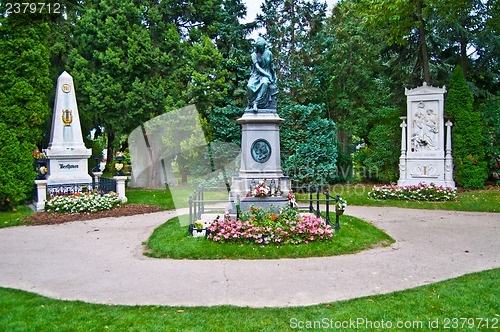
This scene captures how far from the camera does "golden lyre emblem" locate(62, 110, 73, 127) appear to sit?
14.6 meters

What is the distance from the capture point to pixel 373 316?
4.34 meters

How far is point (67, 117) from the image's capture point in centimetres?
1467

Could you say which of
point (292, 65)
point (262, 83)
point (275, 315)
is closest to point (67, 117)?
point (262, 83)

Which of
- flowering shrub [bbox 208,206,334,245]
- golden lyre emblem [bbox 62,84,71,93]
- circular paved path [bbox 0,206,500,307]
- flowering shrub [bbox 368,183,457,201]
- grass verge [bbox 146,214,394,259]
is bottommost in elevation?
circular paved path [bbox 0,206,500,307]

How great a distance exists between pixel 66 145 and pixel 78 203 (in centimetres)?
316

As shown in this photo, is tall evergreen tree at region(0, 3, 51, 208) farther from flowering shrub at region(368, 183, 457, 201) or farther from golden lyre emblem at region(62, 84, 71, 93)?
flowering shrub at region(368, 183, 457, 201)

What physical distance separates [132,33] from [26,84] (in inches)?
264

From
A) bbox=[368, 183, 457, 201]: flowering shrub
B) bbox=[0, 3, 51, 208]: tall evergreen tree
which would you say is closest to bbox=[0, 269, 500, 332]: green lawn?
bbox=[0, 3, 51, 208]: tall evergreen tree

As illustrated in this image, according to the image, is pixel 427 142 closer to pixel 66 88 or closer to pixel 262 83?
pixel 262 83

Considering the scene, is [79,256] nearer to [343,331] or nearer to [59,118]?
[343,331]

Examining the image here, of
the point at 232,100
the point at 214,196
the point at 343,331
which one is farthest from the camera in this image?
the point at 232,100

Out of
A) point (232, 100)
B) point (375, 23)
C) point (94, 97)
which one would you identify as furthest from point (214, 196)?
point (375, 23)

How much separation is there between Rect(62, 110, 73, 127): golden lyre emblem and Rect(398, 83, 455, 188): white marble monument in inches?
572

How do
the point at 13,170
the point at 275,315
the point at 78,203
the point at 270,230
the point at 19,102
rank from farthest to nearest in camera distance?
the point at 19,102, the point at 13,170, the point at 78,203, the point at 270,230, the point at 275,315
